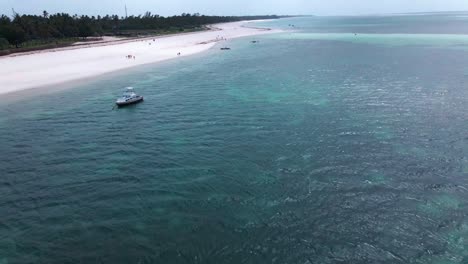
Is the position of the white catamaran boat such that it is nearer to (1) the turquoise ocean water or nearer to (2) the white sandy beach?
(1) the turquoise ocean water

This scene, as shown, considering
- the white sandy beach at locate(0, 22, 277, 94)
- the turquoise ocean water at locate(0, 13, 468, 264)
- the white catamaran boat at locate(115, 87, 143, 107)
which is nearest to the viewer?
the turquoise ocean water at locate(0, 13, 468, 264)

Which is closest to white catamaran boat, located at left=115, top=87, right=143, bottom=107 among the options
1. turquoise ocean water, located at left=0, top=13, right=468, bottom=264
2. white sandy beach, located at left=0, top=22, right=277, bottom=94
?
turquoise ocean water, located at left=0, top=13, right=468, bottom=264

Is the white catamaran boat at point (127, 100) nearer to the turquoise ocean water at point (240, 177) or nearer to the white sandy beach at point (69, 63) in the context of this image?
the turquoise ocean water at point (240, 177)

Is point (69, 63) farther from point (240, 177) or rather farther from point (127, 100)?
point (240, 177)

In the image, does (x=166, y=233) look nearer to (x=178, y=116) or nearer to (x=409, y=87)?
(x=178, y=116)

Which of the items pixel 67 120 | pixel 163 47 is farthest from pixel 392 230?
pixel 163 47

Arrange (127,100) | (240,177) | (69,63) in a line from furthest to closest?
(69,63) → (127,100) → (240,177)

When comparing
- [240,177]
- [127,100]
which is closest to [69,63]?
[127,100]

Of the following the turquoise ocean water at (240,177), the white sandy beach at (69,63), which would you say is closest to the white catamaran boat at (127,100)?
the turquoise ocean water at (240,177)

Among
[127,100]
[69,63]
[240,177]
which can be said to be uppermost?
[69,63]
